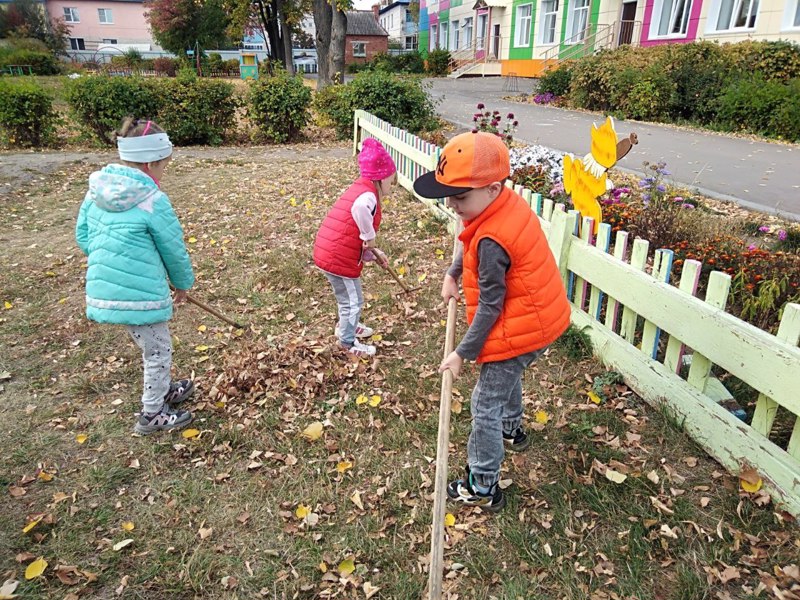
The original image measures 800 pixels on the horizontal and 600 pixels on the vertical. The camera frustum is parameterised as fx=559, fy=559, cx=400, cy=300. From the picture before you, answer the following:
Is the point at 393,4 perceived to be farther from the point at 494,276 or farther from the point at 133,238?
the point at 494,276

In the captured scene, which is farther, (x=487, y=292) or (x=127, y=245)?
(x=127, y=245)

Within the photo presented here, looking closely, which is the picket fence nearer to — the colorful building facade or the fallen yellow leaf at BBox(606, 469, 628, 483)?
A: the fallen yellow leaf at BBox(606, 469, 628, 483)

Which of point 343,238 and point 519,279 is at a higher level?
point 519,279

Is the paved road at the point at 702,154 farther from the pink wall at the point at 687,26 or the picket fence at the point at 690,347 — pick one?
the pink wall at the point at 687,26

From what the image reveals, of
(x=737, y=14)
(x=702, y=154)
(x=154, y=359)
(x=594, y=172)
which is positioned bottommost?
(x=154, y=359)

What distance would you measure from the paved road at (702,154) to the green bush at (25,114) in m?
9.39

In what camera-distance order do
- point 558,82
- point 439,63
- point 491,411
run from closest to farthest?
1. point 491,411
2. point 558,82
3. point 439,63

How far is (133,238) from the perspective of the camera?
297cm

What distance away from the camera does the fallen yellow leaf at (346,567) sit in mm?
2474

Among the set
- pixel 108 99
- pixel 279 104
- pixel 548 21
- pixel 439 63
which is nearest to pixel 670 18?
pixel 548 21

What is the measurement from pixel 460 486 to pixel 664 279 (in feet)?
5.35

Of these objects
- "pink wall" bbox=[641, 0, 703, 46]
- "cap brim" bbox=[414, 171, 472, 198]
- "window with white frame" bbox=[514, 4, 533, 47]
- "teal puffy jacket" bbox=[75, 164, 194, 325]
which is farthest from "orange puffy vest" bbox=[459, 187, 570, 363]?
"window with white frame" bbox=[514, 4, 533, 47]

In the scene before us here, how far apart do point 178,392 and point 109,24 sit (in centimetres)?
7259

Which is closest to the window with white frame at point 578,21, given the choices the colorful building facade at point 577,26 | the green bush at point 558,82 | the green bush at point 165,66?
the colorful building facade at point 577,26
